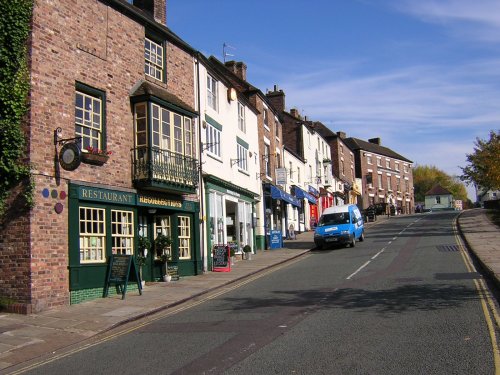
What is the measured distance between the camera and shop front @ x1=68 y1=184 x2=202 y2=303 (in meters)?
12.8

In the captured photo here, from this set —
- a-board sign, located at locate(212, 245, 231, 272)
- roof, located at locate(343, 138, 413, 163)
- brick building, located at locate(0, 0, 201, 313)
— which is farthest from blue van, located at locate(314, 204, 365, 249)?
roof, located at locate(343, 138, 413, 163)

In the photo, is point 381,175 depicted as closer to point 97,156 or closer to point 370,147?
point 370,147

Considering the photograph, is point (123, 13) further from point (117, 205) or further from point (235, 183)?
point (235, 183)

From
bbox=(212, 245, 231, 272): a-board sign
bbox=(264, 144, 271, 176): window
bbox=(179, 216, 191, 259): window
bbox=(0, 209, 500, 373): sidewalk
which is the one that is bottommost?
bbox=(0, 209, 500, 373): sidewalk

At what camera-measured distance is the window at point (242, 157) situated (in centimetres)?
2586

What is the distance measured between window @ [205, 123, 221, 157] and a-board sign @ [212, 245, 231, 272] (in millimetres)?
4246

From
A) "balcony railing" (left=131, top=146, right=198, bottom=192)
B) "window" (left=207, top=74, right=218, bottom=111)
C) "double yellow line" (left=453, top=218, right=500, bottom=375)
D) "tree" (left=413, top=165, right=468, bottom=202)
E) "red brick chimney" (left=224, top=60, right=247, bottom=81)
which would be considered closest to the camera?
"double yellow line" (left=453, top=218, right=500, bottom=375)

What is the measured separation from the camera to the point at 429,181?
10281 cm

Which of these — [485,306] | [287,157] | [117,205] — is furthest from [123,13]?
[287,157]

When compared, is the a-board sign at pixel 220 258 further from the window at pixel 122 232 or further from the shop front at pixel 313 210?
the shop front at pixel 313 210

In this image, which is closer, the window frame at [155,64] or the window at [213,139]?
the window frame at [155,64]

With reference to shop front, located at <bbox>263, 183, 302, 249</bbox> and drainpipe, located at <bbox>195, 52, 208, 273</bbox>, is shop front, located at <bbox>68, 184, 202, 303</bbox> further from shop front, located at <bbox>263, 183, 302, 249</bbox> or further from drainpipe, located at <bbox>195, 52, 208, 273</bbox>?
shop front, located at <bbox>263, 183, 302, 249</bbox>

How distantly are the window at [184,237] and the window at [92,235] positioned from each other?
14.8 ft

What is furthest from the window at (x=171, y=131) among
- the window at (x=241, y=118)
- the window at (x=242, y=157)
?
the window at (x=241, y=118)
